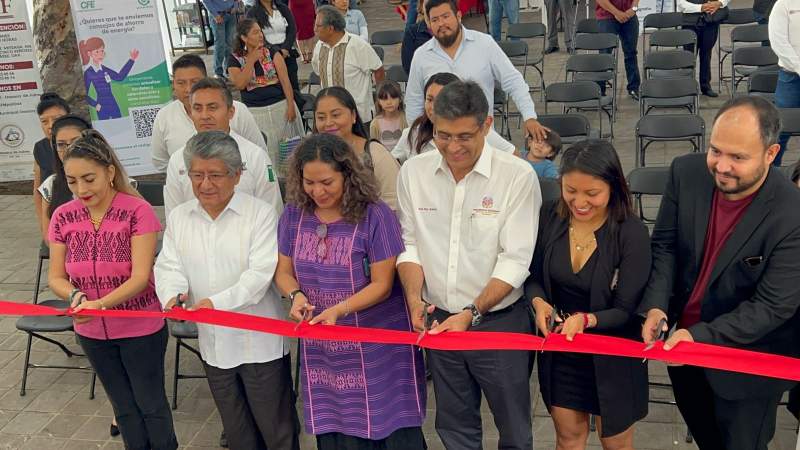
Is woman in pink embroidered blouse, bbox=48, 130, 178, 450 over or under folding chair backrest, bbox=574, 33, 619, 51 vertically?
under

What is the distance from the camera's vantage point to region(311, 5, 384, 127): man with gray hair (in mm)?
7078

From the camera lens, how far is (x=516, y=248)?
3.16 metres

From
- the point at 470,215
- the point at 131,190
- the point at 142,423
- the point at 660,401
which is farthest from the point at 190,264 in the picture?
the point at 660,401

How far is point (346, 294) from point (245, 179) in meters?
1.20

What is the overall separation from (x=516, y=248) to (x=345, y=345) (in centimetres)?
83

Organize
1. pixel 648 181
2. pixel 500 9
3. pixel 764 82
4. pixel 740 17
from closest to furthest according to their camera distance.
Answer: pixel 648 181
pixel 764 82
pixel 740 17
pixel 500 9

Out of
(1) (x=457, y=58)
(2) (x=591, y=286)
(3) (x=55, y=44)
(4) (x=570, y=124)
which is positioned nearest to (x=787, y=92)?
(4) (x=570, y=124)

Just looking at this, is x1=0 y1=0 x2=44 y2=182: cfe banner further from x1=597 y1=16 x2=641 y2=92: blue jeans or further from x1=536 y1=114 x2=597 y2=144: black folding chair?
x1=597 y1=16 x2=641 y2=92: blue jeans

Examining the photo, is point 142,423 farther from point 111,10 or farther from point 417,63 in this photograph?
point 111,10

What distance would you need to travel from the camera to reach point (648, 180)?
213 inches

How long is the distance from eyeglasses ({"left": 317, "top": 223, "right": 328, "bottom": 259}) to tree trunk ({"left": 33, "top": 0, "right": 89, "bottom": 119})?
7188 millimetres

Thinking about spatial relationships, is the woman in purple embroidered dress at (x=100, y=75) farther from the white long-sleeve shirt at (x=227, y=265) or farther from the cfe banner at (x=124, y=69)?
the white long-sleeve shirt at (x=227, y=265)

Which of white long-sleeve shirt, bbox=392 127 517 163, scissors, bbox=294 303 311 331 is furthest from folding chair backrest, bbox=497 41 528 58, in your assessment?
scissors, bbox=294 303 311 331

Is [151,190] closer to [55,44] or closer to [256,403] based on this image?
[256,403]
